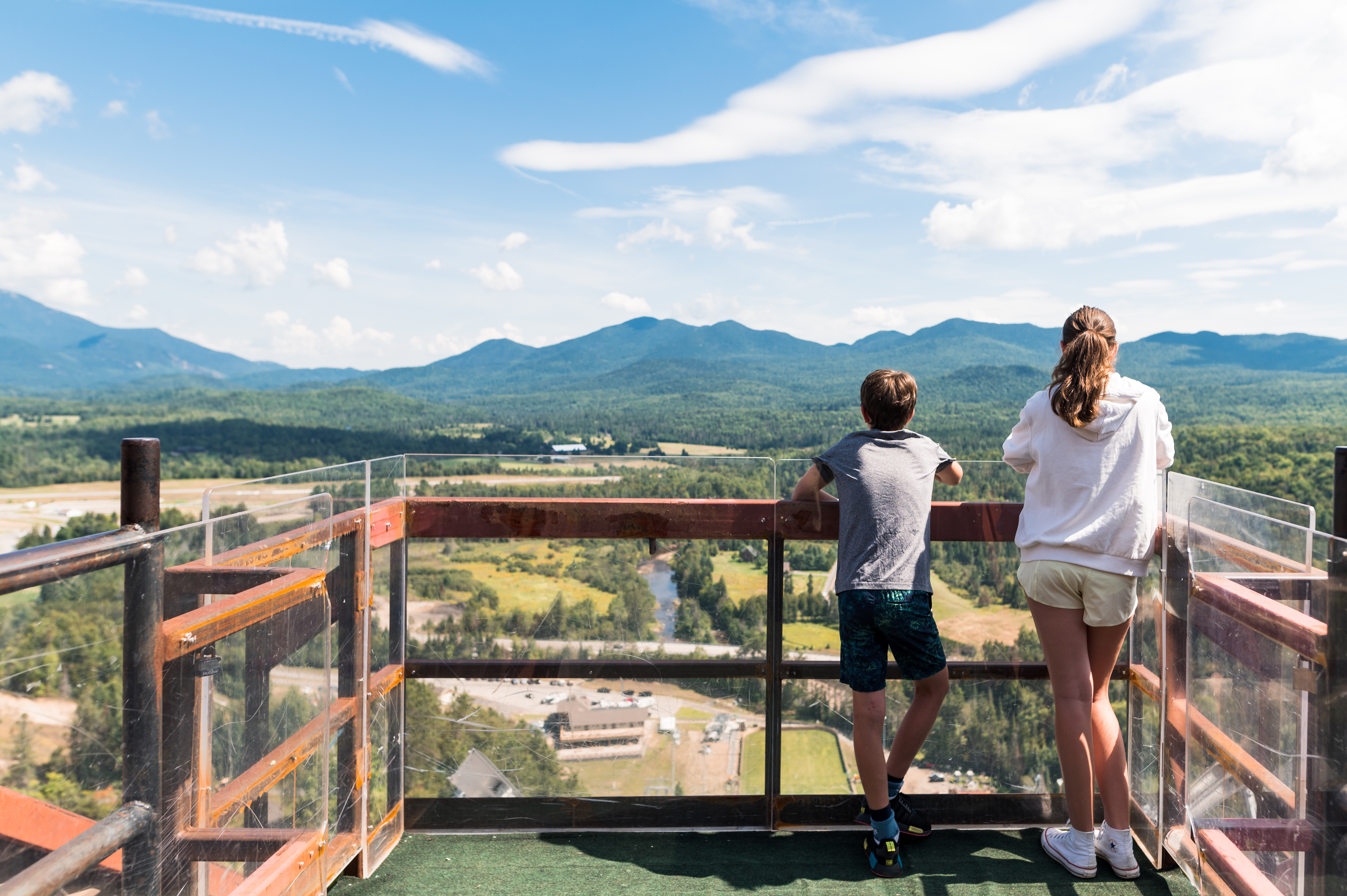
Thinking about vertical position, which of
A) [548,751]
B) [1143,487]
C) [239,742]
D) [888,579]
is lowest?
[548,751]

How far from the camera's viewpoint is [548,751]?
274cm

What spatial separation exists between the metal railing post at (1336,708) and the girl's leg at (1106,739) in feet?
2.28

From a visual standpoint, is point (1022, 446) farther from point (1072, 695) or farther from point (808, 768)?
point (808, 768)

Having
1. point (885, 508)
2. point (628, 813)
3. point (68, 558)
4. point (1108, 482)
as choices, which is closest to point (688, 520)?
point (885, 508)

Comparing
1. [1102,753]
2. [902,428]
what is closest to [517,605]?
[902,428]

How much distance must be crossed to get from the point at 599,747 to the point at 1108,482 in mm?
1829

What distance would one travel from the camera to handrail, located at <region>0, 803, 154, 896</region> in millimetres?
1144

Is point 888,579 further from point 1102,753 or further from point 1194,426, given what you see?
point 1194,426

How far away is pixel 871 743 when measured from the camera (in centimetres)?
241

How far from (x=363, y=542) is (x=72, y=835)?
47.0 inches

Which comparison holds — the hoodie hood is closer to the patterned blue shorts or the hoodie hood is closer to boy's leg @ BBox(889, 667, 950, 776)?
the patterned blue shorts

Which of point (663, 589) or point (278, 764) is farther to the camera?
point (663, 589)

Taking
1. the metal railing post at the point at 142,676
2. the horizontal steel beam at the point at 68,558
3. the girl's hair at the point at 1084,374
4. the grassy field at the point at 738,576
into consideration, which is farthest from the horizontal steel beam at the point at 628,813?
the horizontal steel beam at the point at 68,558

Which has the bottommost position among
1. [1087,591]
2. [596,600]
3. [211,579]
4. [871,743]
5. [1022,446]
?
[871,743]
